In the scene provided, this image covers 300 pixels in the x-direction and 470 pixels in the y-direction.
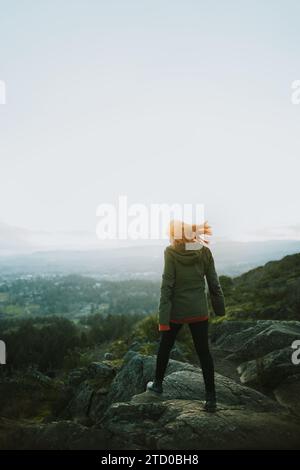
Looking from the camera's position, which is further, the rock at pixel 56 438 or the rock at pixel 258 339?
the rock at pixel 258 339

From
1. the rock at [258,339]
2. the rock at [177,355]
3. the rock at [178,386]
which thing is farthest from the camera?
the rock at [177,355]

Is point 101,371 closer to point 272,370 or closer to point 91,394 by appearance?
point 91,394

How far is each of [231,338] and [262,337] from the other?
166 centimetres

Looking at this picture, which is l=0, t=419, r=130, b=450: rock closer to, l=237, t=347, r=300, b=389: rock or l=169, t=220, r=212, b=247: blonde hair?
l=169, t=220, r=212, b=247: blonde hair

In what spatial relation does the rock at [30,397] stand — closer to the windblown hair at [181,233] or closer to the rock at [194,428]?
the rock at [194,428]

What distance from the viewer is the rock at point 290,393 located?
21.8ft

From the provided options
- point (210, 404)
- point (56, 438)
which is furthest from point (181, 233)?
point (56, 438)

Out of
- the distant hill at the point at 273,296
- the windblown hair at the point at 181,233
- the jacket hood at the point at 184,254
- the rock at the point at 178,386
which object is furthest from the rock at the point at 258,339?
the windblown hair at the point at 181,233

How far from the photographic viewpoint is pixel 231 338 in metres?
11.2

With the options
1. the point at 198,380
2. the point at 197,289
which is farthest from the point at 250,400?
the point at 197,289

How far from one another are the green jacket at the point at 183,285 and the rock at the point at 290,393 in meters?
2.36

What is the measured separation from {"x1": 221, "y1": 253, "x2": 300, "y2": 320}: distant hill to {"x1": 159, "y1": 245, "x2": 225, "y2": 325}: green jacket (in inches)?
310
